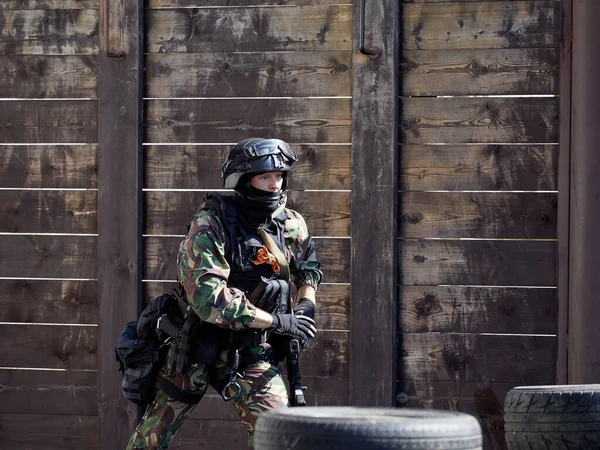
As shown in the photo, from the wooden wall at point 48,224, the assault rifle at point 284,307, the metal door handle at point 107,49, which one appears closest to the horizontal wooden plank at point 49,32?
the wooden wall at point 48,224

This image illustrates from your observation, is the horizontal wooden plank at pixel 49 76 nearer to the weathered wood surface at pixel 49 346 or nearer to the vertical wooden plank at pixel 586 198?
the weathered wood surface at pixel 49 346

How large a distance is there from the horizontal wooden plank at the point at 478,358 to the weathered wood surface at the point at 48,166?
7.38ft

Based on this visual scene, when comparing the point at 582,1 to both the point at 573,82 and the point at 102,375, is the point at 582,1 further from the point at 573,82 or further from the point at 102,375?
the point at 102,375

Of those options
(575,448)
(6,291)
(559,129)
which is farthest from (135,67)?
(575,448)

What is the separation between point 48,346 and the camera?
24.1 ft

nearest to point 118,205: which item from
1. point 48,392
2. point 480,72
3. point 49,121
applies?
point 49,121

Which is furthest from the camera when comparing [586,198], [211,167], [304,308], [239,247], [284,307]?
[211,167]

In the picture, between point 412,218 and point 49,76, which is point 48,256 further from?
point 412,218

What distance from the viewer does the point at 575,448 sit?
4.72 m

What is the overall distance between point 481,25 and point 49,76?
8.94 feet

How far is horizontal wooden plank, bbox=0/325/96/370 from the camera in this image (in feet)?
24.0

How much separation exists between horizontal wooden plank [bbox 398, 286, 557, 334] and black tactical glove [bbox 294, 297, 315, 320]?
1.40 meters

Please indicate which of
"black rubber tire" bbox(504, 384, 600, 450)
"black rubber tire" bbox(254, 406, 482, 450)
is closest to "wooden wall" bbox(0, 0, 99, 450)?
"black rubber tire" bbox(504, 384, 600, 450)

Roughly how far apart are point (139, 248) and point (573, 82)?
111 inches
